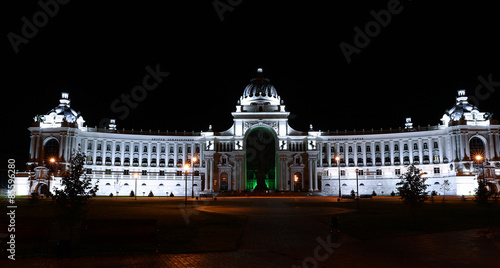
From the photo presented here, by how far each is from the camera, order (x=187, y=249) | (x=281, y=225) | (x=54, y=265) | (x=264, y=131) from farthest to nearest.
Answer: (x=264, y=131), (x=281, y=225), (x=187, y=249), (x=54, y=265)

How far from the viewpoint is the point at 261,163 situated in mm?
92062

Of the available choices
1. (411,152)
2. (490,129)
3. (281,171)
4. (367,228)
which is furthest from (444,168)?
(367,228)

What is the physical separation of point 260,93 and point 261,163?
1992 centimetres

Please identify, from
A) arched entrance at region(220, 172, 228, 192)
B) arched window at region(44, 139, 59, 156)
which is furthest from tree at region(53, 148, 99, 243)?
arched window at region(44, 139, 59, 156)

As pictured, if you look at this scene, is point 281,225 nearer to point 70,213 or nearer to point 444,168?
point 70,213

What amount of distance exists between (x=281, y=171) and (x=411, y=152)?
107ft

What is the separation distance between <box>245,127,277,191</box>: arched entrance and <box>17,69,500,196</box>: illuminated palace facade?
248 mm

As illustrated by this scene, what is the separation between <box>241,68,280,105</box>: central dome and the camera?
9831 cm

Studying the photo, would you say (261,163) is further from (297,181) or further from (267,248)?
(267,248)

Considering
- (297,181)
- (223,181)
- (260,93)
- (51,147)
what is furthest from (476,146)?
(51,147)

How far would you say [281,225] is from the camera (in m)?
21.8

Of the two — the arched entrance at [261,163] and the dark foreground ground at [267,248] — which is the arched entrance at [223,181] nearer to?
the arched entrance at [261,163]

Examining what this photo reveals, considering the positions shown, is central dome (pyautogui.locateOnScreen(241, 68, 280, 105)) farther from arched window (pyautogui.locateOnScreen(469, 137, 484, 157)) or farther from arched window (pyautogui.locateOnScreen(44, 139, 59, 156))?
arched window (pyautogui.locateOnScreen(469, 137, 484, 157))

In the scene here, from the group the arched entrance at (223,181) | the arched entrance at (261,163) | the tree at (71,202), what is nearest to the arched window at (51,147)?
the arched entrance at (223,181)
